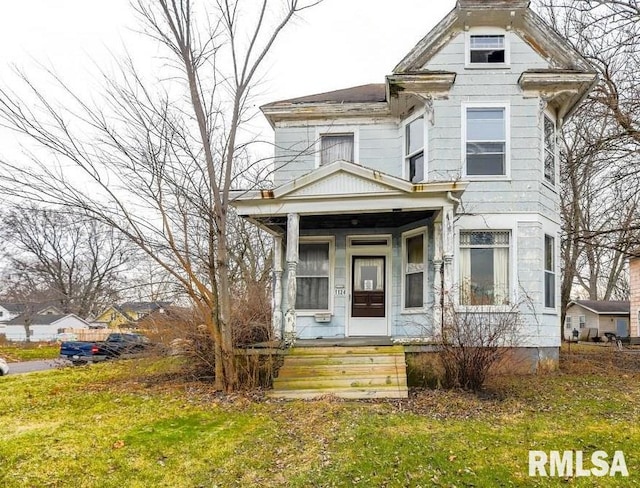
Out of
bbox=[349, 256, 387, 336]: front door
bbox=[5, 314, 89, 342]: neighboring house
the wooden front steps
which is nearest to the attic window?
bbox=[349, 256, 387, 336]: front door

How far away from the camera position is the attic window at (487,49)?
11.1 metres

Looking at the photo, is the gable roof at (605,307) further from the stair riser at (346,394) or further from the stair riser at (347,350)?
the stair riser at (346,394)

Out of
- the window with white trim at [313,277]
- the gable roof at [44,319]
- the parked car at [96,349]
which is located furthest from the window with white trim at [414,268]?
the gable roof at [44,319]

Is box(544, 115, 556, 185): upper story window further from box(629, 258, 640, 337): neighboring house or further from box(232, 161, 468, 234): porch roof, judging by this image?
box(629, 258, 640, 337): neighboring house

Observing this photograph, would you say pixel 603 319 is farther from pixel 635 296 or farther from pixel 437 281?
pixel 437 281

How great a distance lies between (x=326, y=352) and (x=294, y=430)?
8.99 feet

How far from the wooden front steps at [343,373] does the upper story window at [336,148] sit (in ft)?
16.7

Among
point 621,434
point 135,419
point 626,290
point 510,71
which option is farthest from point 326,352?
point 626,290

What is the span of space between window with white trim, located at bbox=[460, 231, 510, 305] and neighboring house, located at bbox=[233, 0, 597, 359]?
0.02 m

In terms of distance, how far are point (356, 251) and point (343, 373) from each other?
3.96m

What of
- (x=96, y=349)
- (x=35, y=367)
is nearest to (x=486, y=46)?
(x=96, y=349)

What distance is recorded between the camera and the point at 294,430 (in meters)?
6.29

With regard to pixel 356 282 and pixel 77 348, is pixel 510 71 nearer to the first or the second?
pixel 356 282

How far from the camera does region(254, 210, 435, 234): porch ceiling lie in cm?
1055
